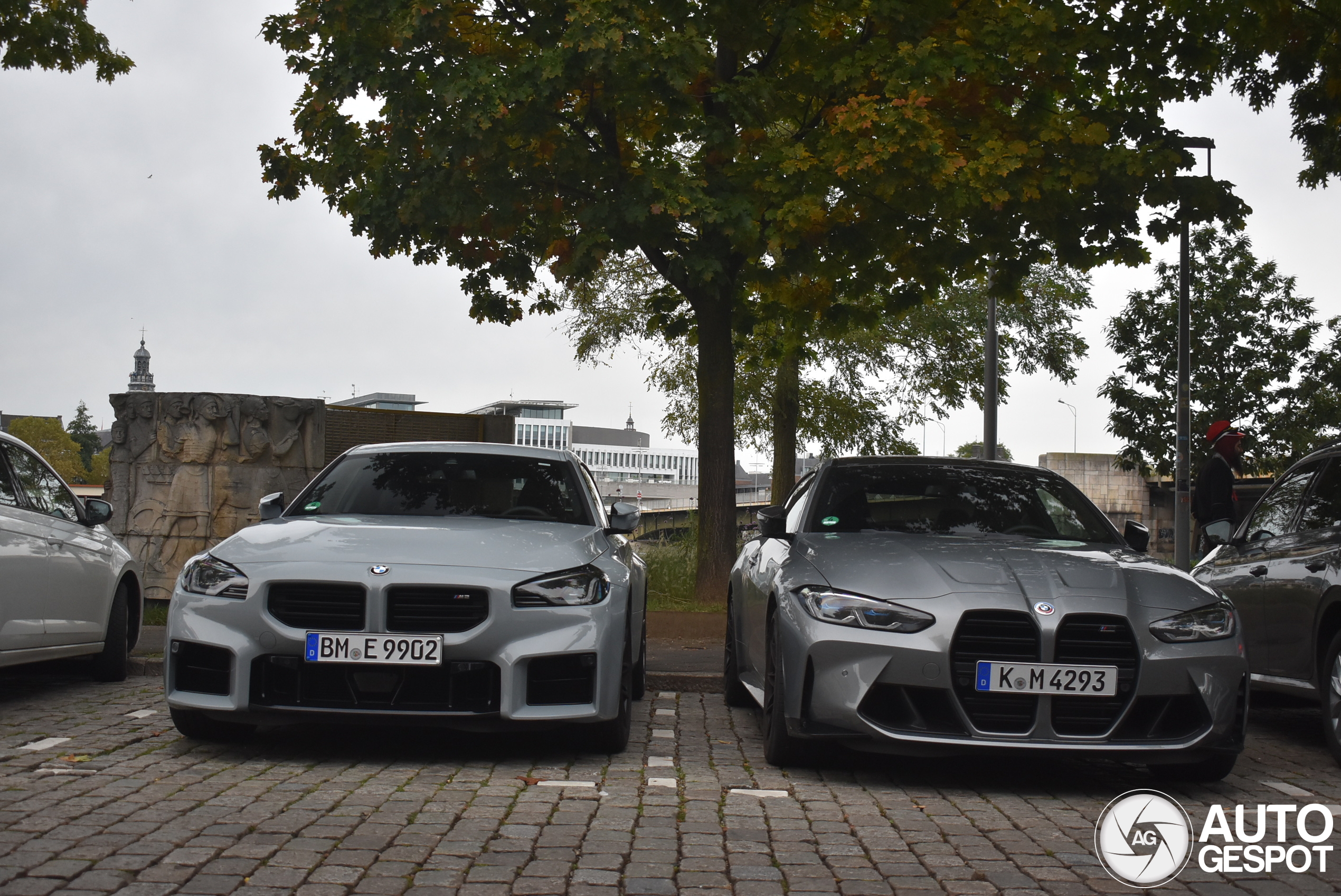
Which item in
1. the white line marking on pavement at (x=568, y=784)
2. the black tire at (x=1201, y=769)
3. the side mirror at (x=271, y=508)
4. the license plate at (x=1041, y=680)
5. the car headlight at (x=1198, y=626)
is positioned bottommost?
the white line marking on pavement at (x=568, y=784)

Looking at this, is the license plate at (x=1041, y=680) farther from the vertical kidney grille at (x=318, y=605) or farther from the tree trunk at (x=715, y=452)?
the tree trunk at (x=715, y=452)

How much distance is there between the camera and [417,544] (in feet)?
21.4

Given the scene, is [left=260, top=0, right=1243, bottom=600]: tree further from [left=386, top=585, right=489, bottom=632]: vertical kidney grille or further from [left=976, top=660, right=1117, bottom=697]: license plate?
[left=976, top=660, right=1117, bottom=697]: license plate

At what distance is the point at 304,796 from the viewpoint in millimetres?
5469

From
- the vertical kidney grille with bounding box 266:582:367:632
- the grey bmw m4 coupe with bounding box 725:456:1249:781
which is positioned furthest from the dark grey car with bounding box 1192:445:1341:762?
the vertical kidney grille with bounding box 266:582:367:632

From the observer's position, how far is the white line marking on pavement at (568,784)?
5.88 m

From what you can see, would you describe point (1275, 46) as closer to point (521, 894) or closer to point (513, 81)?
point (513, 81)

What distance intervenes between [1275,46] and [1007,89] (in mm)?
2412

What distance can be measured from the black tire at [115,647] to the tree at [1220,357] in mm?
30825

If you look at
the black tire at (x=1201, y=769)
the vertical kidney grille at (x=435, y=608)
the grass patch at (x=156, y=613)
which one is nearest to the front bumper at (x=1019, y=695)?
the black tire at (x=1201, y=769)

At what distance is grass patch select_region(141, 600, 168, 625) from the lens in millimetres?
13055

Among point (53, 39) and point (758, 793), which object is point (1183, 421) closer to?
point (53, 39)

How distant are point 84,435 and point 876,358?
139909 millimetres

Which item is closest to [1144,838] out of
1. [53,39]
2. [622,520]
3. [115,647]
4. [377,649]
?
[377,649]
